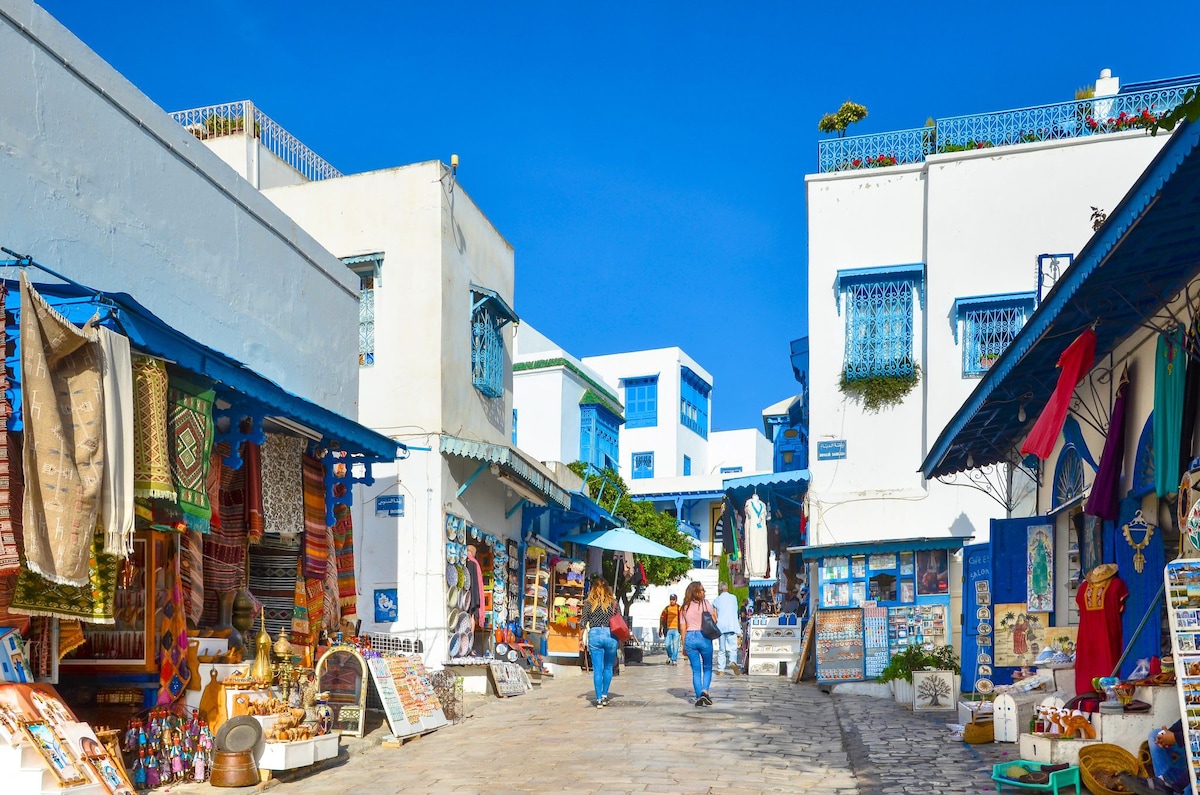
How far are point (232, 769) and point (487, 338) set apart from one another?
34.0 feet

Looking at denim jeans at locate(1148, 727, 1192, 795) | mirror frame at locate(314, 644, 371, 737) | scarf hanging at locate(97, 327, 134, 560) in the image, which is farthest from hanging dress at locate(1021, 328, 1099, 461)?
scarf hanging at locate(97, 327, 134, 560)

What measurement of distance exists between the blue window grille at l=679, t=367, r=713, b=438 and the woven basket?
128ft

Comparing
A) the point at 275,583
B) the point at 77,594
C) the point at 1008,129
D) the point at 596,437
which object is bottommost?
the point at 275,583

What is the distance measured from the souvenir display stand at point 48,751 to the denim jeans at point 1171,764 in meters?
6.30

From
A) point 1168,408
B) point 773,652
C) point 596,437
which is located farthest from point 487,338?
point 596,437

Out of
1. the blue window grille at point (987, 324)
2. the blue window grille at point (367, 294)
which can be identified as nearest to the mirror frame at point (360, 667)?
the blue window grille at point (367, 294)

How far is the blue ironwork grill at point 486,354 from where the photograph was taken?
17.6m

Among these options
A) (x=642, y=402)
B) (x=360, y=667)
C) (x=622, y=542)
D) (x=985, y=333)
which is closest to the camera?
(x=360, y=667)

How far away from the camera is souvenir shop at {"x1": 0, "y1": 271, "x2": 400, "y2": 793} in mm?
6855

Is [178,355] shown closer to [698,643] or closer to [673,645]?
[698,643]

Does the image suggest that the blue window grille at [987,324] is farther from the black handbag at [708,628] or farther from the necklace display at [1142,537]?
the necklace display at [1142,537]

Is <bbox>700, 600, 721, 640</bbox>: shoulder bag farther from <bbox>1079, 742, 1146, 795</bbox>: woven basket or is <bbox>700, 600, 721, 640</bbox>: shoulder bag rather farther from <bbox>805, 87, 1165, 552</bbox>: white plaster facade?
<bbox>805, 87, 1165, 552</bbox>: white plaster facade

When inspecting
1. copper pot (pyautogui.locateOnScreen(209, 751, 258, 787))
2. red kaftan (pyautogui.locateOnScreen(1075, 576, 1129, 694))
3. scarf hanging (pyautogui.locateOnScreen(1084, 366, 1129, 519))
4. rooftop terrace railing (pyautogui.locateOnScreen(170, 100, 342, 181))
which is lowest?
copper pot (pyautogui.locateOnScreen(209, 751, 258, 787))

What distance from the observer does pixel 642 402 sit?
46.9 m
